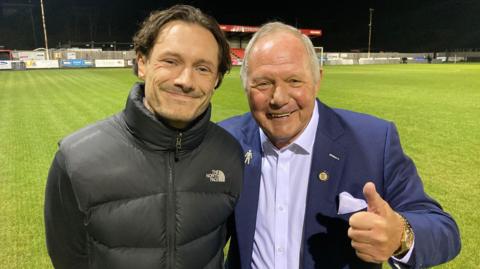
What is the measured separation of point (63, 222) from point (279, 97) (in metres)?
1.34

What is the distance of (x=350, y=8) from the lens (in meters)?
111

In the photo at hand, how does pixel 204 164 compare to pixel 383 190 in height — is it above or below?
above

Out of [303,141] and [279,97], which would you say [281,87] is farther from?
[303,141]

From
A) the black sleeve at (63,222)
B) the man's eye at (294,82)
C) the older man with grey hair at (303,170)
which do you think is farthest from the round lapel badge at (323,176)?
the black sleeve at (63,222)

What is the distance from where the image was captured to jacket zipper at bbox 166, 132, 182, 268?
75.3 inches

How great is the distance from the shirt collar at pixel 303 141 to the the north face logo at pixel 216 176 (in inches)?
13.1

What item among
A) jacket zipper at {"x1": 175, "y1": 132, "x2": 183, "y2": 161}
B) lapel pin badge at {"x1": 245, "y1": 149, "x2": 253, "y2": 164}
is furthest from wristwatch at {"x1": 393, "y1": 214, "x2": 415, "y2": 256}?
jacket zipper at {"x1": 175, "y1": 132, "x2": 183, "y2": 161}

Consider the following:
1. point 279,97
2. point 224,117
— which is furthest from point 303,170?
point 224,117

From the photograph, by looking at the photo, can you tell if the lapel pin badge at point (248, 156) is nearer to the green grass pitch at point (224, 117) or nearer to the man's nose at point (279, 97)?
the man's nose at point (279, 97)

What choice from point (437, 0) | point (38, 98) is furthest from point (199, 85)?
point (437, 0)

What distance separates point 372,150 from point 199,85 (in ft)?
3.30

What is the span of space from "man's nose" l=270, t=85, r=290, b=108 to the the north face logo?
19.4 inches

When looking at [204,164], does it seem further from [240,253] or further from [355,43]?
[355,43]

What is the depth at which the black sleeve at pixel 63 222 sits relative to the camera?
191cm
